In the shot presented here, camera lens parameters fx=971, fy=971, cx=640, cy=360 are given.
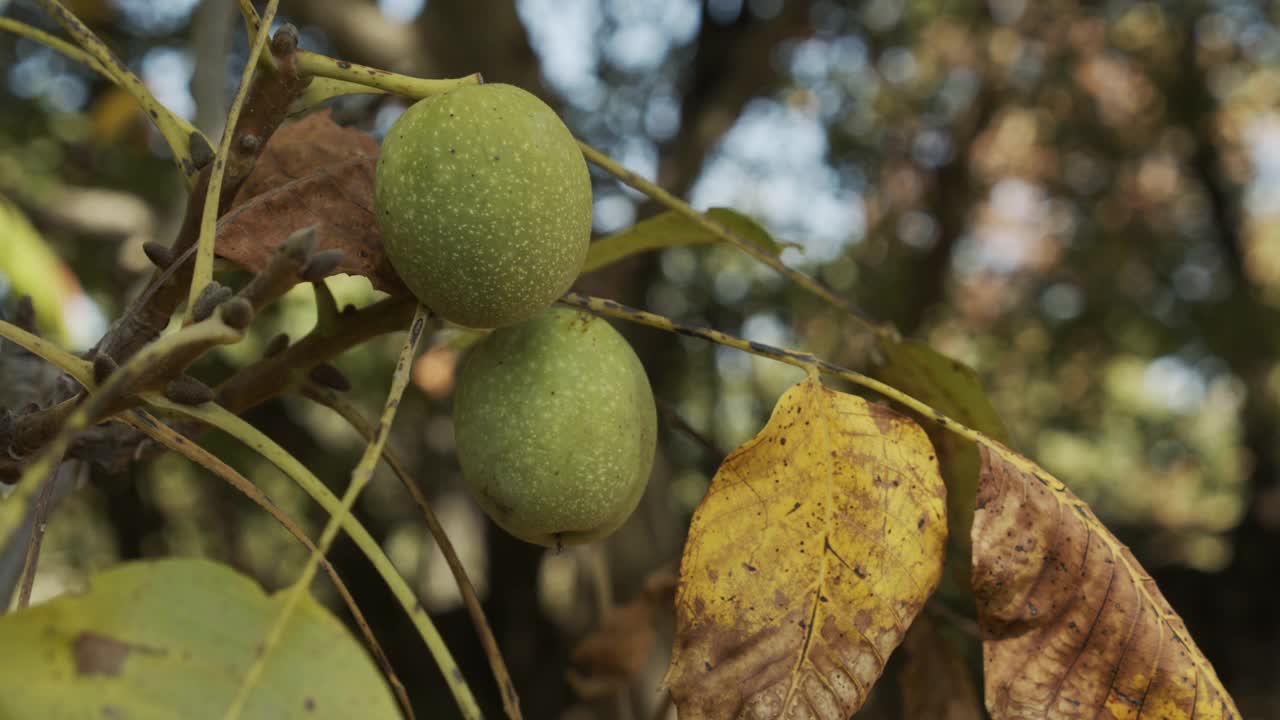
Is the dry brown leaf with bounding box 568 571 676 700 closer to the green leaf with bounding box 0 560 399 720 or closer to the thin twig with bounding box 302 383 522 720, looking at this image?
the thin twig with bounding box 302 383 522 720

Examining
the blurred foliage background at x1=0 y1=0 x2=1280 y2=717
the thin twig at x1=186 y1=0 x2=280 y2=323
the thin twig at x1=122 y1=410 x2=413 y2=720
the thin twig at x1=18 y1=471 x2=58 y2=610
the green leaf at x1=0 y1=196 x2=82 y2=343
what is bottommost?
the blurred foliage background at x1=0 y1=0 x2=1280 y2=717

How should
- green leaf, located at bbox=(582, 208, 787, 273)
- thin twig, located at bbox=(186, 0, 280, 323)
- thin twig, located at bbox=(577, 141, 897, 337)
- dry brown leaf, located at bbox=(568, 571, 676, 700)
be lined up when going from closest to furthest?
thin twig, located at bbox=(186, 0, 280, 323)
thin twig, located at bbox=(577, 141, 897, 337)
green leaf, located at bbox=(582, 208, 787, 273)
dry brown leaf, located at bbox=(568, 571, 676, 700)

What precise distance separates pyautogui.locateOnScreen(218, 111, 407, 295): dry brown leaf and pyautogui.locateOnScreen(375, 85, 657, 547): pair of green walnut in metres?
0.05

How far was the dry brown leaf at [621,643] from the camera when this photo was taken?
3.84 feet

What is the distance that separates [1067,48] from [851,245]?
1.61 m

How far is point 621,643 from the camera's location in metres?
1.18

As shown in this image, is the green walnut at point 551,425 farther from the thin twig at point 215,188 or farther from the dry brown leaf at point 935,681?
the dry brown leaf at point 935,681

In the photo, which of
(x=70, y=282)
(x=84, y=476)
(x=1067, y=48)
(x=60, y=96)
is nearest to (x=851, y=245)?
(x=1067, y=48)

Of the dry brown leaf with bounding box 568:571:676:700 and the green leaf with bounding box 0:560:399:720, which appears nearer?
the green leaf with bounding box 0:560:399:720

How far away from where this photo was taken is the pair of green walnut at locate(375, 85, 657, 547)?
628 millimetres

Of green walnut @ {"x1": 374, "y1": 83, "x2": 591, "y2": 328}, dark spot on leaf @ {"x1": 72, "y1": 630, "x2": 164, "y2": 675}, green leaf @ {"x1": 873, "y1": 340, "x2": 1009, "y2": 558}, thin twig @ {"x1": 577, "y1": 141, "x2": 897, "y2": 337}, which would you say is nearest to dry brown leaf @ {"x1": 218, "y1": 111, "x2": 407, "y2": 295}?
green walnut @ {"x1": 374, "y1": 83, "x2": 591, "y2": 328}

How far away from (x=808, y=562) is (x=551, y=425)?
206 mm

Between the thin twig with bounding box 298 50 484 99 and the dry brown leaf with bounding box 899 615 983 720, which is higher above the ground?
the thin twig with bounding box 298 50 484 99

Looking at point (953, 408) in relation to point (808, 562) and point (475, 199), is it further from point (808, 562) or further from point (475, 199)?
point (475, 199)
